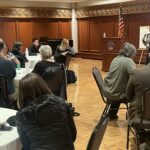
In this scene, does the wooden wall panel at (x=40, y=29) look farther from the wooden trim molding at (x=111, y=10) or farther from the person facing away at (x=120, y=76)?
the person facing away at (x=120, y=76)

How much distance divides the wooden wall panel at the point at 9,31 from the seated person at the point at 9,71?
9.49 m

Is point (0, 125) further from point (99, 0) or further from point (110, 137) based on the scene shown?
point (99, 0)

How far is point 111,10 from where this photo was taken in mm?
13430

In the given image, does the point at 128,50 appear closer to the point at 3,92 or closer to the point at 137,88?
the point at 137,88

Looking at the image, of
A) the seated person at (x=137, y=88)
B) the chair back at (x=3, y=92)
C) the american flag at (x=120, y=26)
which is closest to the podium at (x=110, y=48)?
the american flag at (x=120, y=26)

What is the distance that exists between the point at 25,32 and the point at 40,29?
0.86m

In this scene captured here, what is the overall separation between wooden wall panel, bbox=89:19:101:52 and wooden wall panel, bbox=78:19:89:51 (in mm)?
206

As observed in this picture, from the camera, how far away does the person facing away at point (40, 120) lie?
1.95 metres

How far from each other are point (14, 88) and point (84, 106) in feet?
5.55

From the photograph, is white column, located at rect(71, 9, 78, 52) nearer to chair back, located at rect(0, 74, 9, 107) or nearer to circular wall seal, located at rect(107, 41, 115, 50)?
circular wall seal, located at rect(107, 41, 115, 50)

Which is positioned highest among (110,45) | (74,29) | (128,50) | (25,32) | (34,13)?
(34,13)

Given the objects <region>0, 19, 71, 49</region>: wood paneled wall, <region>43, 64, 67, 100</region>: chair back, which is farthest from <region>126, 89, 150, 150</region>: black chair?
<region>0, 19, 71, 49</region>: wood paneled wall

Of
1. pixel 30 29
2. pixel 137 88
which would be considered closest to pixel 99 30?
pixel 30 29

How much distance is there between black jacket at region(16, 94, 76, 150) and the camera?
6.39 feet
